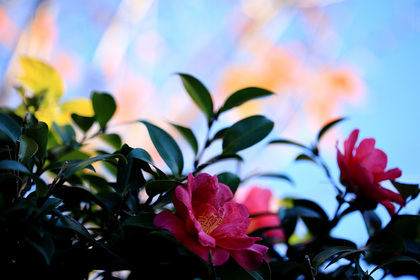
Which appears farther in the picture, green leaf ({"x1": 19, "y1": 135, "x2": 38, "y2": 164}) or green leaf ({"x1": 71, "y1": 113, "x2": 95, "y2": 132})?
green leaf ({"x1": 71, "y1": 113, "x2": 95, "y2": 132})

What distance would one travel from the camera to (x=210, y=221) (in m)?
0.40

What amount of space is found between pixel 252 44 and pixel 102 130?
2605 millimetres

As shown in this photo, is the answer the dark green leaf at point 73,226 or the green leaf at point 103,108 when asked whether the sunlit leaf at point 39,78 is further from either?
the dark green leaf at point 73,226

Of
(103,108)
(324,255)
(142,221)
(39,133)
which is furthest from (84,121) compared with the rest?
(324,255)

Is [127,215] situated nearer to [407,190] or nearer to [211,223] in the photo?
[211,223]

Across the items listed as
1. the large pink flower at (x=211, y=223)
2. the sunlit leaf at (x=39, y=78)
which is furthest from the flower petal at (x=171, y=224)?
the sunlit leaf at (x=39, y=78)

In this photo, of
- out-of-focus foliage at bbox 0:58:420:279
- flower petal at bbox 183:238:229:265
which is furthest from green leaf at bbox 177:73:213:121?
flower petal at bbox 183:238:229:265

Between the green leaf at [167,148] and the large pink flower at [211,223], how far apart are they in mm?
64

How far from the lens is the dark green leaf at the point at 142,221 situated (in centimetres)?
35

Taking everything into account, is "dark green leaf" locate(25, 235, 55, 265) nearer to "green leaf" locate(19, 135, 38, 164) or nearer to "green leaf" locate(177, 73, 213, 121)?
"green leaf" locate(19, 135, 38, 164)

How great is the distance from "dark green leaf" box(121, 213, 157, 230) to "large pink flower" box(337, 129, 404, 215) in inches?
11.0

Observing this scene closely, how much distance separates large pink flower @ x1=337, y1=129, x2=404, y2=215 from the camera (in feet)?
1.59

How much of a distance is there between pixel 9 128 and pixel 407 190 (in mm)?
499

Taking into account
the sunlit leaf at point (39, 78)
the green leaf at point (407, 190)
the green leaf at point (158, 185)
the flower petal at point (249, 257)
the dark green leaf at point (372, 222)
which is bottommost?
the flower petal at point (249, 257)
